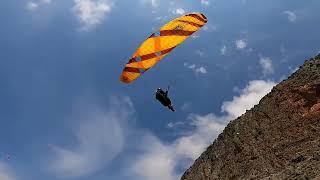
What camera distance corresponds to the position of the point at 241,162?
5156 cm

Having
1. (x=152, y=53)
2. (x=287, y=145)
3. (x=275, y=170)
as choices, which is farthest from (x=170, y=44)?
(x=287, y=145)

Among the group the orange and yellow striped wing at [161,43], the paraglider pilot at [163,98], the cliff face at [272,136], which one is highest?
the cliff face at [272,136]

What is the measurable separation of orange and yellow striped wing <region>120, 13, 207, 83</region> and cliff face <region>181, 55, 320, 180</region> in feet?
61.6

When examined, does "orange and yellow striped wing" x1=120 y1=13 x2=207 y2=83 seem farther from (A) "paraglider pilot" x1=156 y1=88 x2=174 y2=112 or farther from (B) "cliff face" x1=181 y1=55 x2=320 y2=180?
(B) "cliff face" x1=181 y1=55 x2=320 y2=180

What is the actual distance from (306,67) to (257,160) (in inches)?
537

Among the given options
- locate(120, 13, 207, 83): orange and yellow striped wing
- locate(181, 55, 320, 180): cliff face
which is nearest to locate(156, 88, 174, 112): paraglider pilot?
locate(120, 13, 207, 83): orange and yellow striped wing

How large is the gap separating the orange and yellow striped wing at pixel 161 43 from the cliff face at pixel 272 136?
1876 centimetres

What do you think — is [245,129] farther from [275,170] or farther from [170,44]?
[170,44]

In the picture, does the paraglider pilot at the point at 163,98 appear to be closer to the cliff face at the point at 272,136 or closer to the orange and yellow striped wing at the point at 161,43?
the orange and yellow striped wing at the point at 161,43

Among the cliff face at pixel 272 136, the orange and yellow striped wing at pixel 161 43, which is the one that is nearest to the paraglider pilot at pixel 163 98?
the orange and yellow striped wing at pixel 161 43

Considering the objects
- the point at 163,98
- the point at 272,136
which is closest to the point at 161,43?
the point at 163,98

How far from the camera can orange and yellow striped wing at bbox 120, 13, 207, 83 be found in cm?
2809

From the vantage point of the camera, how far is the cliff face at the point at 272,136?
4862cm

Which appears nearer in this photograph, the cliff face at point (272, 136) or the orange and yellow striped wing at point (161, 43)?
the orange and yellow striped wing at point (161, 43)
